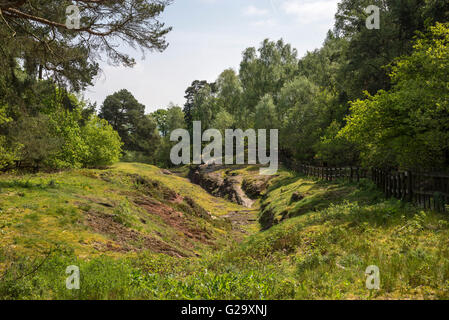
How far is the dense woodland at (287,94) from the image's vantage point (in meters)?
10.8

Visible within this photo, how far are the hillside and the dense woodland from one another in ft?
13.0

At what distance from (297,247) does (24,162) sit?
94.3ft

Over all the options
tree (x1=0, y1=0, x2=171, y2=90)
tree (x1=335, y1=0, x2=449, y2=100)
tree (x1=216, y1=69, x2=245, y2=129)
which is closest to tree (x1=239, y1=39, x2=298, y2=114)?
tree (x1=216, y1=69, x2=245, y2=129)

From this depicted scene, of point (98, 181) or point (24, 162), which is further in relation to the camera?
point (24, 162)

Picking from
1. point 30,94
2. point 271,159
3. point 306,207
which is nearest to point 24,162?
point 30,94

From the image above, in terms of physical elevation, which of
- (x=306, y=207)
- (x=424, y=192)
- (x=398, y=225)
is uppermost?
(x=424, y=192)

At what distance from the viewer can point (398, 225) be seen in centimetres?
968

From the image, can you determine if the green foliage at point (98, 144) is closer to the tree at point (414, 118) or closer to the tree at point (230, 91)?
the tree at point (414, 118)

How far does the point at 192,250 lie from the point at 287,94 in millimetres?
42498

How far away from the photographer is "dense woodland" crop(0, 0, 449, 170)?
35.4 ft

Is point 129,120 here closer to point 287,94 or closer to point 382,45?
point 287,94

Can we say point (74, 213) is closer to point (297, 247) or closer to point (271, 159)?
point (297, 247)

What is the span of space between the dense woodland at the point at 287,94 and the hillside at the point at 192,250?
3973 millimetres
